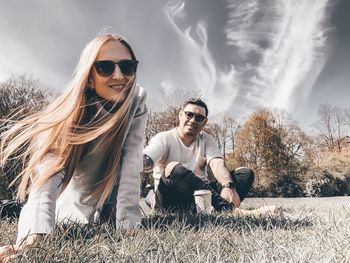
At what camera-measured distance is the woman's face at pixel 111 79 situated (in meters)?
2.16

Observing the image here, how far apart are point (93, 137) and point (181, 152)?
6.73 ft

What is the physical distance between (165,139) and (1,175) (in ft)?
15.4

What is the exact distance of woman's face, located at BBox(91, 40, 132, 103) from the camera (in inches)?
85.0

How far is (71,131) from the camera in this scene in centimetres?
210

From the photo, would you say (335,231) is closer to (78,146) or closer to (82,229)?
(82,229)

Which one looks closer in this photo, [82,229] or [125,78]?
[82,229]

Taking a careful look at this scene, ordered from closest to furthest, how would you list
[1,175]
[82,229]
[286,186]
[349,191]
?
[82,229]
[1,175]
[286,186]
[349,191]

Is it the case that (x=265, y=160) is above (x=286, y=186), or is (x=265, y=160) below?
above

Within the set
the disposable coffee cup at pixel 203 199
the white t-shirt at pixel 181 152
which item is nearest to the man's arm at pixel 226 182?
the white t-shirt at pixel 181 152

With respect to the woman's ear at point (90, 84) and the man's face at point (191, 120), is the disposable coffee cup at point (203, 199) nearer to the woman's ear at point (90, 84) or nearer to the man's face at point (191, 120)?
the man's face at point (191, 120)

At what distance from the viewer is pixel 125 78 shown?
2.19 metres

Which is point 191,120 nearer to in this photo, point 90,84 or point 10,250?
point 90,84

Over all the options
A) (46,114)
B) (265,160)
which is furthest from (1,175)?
(265,160)

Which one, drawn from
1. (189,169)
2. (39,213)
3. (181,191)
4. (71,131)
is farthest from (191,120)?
(39,213)
